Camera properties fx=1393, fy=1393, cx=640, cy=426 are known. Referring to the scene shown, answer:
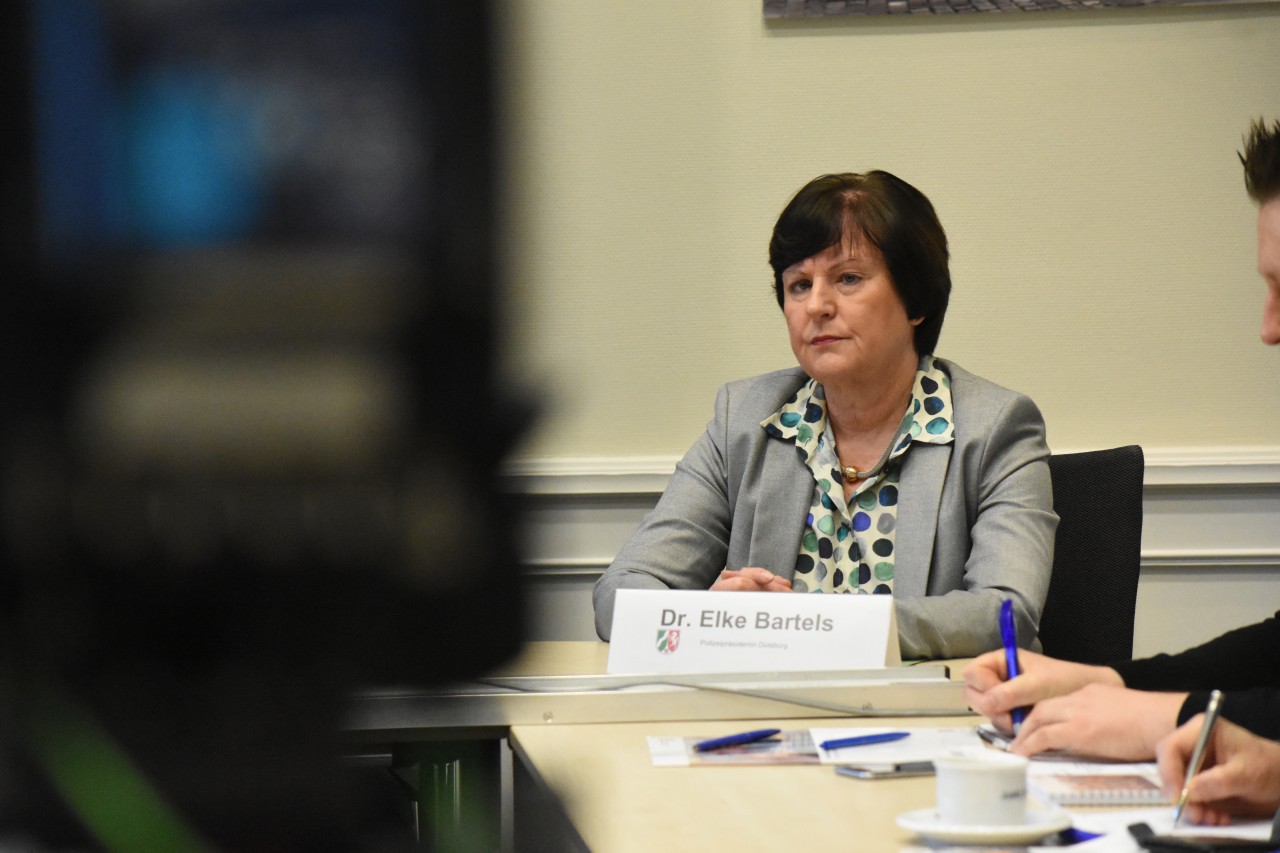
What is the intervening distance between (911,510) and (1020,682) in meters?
0.77

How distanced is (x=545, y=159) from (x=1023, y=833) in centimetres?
85

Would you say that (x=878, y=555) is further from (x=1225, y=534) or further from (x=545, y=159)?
(x=545, y=159)

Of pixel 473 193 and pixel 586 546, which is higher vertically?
pixel 473 193

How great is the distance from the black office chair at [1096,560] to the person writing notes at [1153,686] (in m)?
0.42

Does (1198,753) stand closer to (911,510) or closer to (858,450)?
(911,510)

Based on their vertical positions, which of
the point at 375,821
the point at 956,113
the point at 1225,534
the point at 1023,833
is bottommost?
the point at 1225,534

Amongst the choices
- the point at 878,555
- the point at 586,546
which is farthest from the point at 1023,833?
the point at 586,546

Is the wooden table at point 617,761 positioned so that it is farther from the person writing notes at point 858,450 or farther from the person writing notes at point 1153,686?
the person writing notes at point 858,450

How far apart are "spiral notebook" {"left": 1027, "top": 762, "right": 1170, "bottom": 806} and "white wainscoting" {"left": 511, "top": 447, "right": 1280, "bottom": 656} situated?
67.4 inches

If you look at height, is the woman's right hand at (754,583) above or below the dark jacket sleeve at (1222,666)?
above

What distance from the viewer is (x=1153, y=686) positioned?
1.56 metres

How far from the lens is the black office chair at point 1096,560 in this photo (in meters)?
2.14

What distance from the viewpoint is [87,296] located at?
0.56 feet

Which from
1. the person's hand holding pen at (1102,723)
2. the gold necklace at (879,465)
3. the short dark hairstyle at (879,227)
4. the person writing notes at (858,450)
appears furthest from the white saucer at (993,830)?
the short dark hairstyle at (879,227)
